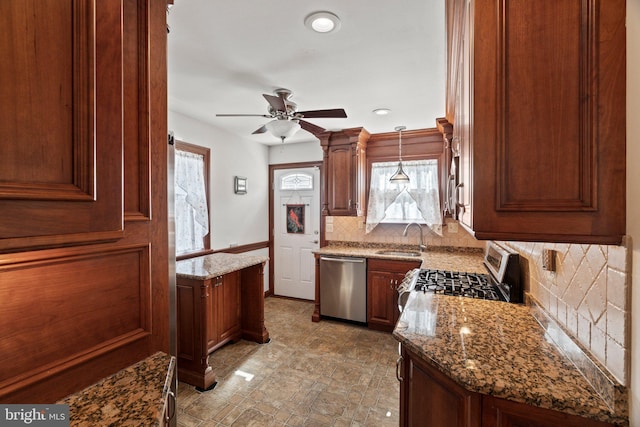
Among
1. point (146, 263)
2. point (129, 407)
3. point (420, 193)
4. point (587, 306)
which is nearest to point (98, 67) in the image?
point (146, 263)

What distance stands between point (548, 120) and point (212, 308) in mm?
2882

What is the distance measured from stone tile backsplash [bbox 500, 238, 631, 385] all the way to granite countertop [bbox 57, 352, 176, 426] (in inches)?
52.9

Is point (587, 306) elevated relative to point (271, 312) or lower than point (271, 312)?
elevated

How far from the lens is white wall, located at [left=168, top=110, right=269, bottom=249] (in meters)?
3.45

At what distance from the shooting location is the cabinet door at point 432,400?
968mm

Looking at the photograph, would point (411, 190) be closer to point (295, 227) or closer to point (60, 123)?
point (295, 227)

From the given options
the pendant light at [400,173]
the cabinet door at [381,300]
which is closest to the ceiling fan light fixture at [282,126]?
the pendant light at [400,173]

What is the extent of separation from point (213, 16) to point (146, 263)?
4.48 ft

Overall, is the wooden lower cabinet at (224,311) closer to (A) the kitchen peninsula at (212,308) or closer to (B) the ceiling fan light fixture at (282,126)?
(A) the kitchen peninsula at (212,308)

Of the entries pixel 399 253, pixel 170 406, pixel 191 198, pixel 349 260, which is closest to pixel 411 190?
pixel 399 253

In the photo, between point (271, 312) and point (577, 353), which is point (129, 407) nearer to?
point (577, 353)

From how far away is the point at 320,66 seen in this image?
2.09m

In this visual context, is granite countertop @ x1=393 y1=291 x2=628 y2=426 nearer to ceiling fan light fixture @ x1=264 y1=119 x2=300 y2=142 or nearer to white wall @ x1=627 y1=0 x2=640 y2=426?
white wall @ x1=627 y1=0 x2=640 y2=426

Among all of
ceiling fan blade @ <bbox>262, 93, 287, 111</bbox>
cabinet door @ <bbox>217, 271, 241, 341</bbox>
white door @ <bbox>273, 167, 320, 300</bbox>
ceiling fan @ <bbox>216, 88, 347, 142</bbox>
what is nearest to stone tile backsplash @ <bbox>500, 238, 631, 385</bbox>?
ceiling fan @ <bbox>216, 88, 347, 142</bbox>
